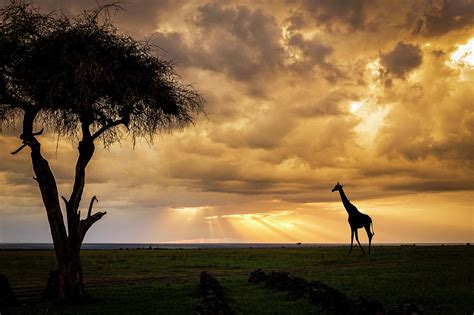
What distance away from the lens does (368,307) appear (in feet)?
44.1

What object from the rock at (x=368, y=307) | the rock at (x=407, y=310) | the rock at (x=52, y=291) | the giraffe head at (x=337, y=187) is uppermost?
the giraffe head at (x=337, y=187)

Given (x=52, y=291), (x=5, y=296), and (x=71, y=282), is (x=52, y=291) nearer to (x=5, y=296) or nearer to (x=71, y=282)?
(x=71, y=282)

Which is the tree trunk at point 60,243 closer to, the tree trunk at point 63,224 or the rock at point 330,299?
the tree trunk at point 63,224

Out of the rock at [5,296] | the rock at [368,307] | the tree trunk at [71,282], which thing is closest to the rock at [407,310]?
the rock at [368,307]

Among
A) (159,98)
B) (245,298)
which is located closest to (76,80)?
(159,98)

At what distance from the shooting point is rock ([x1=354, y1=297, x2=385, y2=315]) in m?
13.1

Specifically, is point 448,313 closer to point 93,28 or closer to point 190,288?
point 190,288

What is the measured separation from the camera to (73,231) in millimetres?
22094

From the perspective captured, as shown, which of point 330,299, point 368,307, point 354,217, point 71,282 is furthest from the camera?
point 354,217

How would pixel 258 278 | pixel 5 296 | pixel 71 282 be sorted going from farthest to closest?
pixel 258 278 < pixel 71 282 < pixel 5 296

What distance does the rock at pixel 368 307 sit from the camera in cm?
1305

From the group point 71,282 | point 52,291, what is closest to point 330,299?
point 71,282

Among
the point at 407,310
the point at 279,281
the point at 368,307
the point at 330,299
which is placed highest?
the point at 407,310

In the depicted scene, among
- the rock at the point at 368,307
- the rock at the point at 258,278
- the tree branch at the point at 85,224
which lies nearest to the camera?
the rock at the point at 368,307
